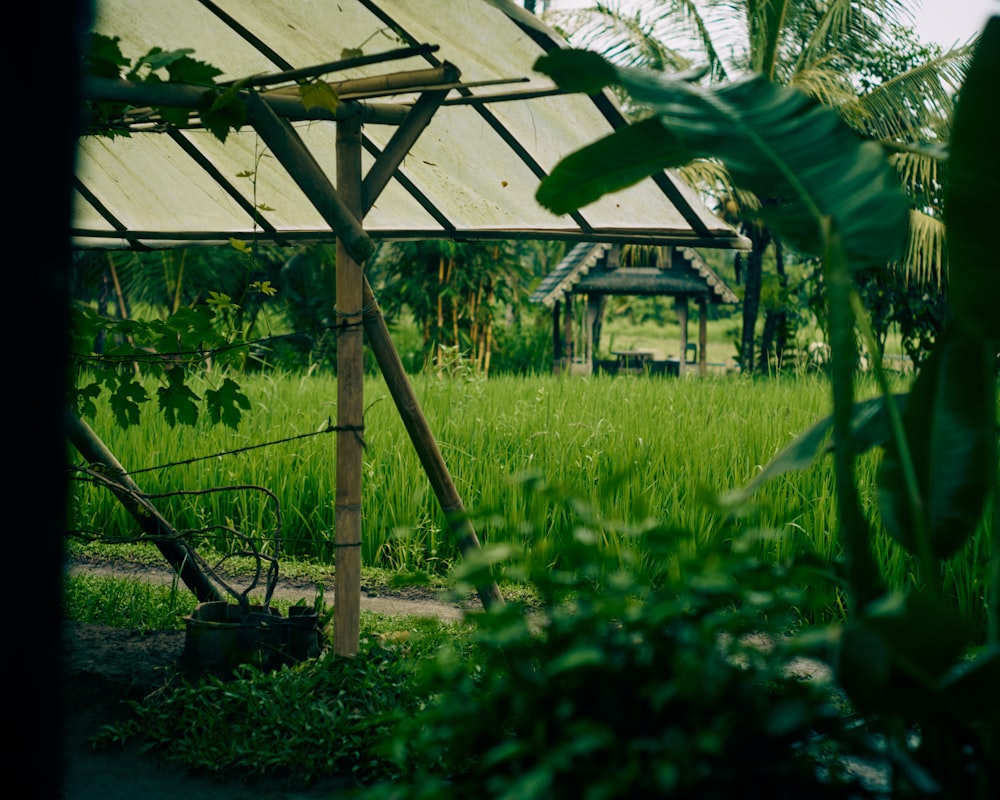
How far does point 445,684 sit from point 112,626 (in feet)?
9.67

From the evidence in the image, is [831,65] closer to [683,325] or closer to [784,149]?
[683,325]

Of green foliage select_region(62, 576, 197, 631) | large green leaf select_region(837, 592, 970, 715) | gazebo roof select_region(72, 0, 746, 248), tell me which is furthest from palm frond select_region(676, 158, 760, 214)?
large green leaf select_region(837, 592, 970, 715)

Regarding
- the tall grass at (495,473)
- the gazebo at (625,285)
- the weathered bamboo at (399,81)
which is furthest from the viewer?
the gazebo at (625,285)

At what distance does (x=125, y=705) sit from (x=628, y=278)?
12597mm

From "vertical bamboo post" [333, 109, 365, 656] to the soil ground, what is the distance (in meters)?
0.31

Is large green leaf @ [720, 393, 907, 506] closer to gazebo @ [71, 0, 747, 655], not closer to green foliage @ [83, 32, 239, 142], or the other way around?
gazebo @ [71, 0, 747, 655]

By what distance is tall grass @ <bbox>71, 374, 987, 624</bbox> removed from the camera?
15.0 ft

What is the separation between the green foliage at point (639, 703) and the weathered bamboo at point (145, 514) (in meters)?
2.33

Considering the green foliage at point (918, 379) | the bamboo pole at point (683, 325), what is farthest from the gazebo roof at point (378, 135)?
the bamboo pole at point (683, 325)

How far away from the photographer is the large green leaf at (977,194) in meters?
1.60

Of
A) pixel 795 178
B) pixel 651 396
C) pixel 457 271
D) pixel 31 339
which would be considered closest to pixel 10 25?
pixel 31 339

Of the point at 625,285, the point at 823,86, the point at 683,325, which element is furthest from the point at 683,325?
the point at 823,86

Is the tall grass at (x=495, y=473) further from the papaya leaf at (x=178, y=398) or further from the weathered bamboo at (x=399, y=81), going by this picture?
the weathered bamboo at (x=399, y=81)

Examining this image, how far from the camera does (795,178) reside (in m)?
1.80
